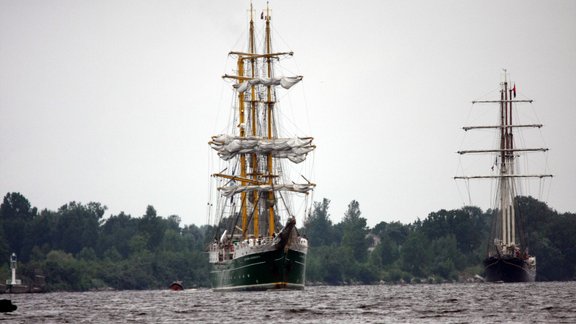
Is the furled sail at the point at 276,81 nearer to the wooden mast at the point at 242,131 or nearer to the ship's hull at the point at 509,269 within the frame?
the wooden mast at the point at 242,131

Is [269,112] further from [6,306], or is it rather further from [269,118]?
[6,306]

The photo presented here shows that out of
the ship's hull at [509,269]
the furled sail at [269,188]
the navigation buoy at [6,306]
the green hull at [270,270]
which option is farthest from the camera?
the ship's hull at [509,269]

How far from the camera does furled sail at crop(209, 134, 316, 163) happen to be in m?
158

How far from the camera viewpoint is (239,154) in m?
163

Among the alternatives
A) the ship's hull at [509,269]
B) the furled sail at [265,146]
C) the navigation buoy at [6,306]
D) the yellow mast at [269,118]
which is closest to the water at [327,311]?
the navigation buoy at [6,306]

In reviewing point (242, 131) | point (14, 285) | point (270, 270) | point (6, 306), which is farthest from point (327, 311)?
point (14, 285)

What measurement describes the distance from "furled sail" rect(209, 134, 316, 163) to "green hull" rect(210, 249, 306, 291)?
13931mm

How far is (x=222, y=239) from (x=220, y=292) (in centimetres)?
810

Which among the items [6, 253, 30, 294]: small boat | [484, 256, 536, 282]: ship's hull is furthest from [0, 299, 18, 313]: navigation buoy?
[484, 256, 536, 282]: ship's hull

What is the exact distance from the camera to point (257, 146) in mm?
158000

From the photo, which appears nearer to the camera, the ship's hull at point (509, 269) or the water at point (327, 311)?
the water at point (327, 311)

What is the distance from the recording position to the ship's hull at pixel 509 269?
195m

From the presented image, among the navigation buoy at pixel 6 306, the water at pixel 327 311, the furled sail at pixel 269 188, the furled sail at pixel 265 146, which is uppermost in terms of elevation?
the furled sail at pixel 265 146

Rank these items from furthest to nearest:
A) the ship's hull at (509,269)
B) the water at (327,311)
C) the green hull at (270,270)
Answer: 1. the ship's hull at (509,269)
2. the green hull at (270,270)
3. the water at (327,311)
